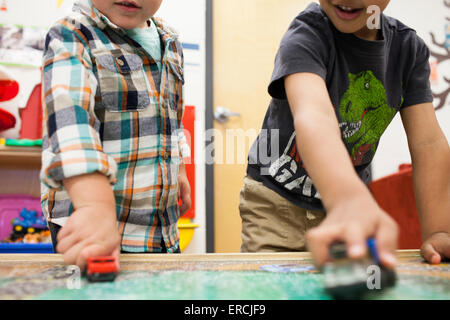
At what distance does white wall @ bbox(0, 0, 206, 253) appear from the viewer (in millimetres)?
1785

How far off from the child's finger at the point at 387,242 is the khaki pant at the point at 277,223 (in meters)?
0.48

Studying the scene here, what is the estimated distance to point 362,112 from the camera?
2.28ft

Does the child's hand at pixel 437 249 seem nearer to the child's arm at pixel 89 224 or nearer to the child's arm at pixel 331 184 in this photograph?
the child's arm at pixel 331 184

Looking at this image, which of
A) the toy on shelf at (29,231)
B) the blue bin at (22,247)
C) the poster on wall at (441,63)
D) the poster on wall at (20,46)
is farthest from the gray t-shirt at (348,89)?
the poster on wall at (441,63)

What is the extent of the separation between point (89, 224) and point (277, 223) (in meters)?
→ 0.44

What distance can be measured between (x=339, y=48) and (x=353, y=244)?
0.47 meters

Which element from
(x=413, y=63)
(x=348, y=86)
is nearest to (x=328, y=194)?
(x=348, y=86)

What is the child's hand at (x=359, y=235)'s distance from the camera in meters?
0.25

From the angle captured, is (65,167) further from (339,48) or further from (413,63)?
(413,63)

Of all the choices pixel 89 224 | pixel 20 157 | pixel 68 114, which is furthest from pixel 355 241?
pixel 20 157

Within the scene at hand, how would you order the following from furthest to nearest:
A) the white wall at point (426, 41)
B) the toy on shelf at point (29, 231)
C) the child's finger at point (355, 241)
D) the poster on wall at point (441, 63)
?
the poster on wall at point (441, 63) → the white wall at point (426, 41) → the toy on shelf at point (29, 231) → the child's finger at point (355, 241)

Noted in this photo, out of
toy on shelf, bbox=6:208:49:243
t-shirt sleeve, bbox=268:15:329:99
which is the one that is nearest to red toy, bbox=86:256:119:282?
t-shirt sleeve, bbox=268:15:329:99

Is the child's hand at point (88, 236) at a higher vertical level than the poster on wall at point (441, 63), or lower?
lower
